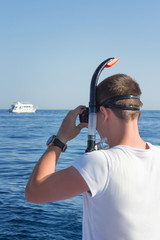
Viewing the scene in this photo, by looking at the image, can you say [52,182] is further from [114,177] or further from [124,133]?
[124,133]

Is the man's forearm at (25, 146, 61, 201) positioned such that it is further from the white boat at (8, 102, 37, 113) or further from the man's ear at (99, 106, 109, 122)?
the white boat at (8, 102, 37, 113)

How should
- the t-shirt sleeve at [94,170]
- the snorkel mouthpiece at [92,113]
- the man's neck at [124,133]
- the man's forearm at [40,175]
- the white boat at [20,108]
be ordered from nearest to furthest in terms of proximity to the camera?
the t-shirt sleeve at [94,170] → the man's forearm at [40,175] → the man's neck at [124,133] → the snorkel mouthpiece at [92,113] → the white boat at [20,108]

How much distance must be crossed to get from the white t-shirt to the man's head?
0.66 feet

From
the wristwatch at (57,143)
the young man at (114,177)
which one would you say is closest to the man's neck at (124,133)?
the young man at (114,177)

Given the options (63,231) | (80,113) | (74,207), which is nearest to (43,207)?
(74,207)

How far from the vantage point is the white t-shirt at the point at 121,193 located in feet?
4.80

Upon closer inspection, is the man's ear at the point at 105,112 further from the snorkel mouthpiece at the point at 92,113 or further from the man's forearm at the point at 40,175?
the man's forearm at the point at 40,175

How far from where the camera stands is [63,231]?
254 inches

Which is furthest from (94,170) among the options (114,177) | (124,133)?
(124,133)

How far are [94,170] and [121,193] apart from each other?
19 centimetres

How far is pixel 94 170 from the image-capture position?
4.73ft

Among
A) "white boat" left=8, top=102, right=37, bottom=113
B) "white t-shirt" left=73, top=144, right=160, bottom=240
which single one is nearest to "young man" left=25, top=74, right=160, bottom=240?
"white t-shirt" left=73, top=144, right=160, bottom=240

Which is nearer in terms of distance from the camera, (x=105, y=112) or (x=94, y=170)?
(x=94, y=170)

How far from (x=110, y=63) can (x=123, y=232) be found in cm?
101
